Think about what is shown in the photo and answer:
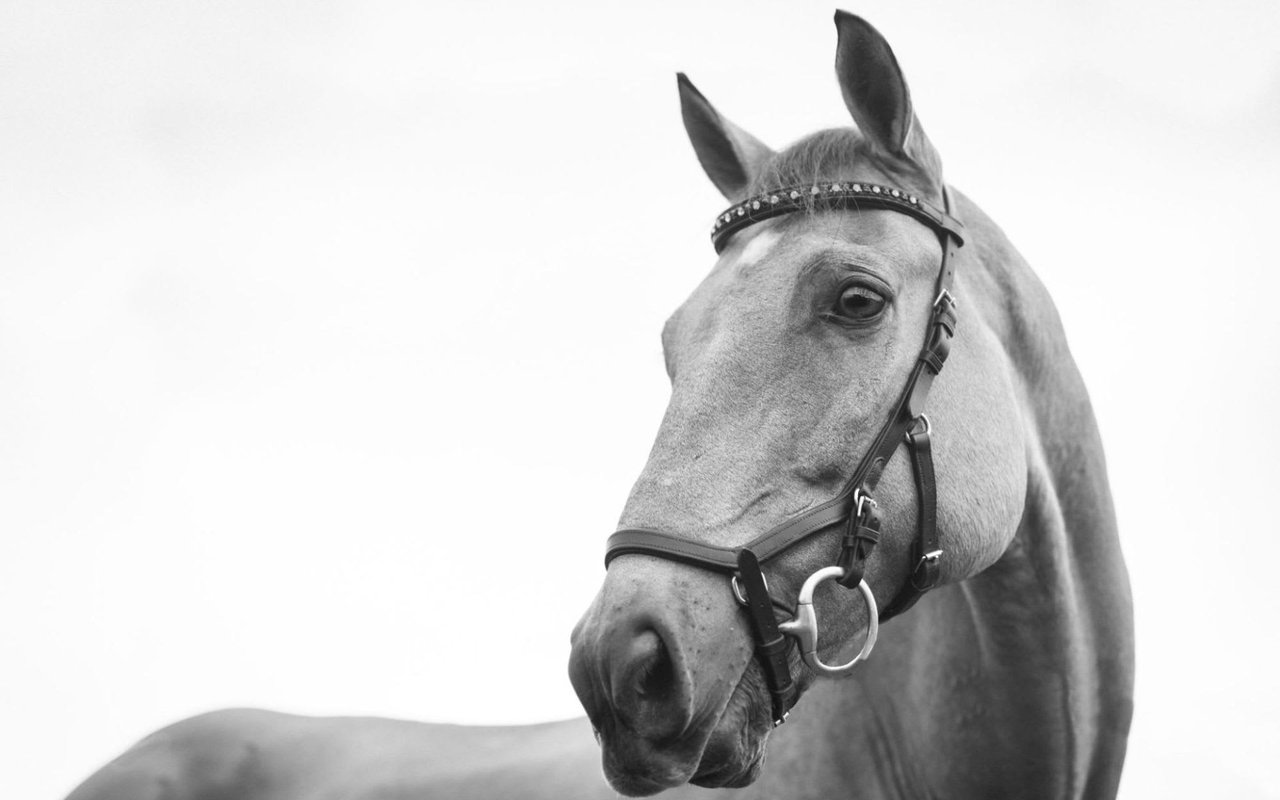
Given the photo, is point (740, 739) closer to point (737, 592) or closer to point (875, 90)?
point (737, 592)

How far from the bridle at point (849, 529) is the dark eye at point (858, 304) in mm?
170

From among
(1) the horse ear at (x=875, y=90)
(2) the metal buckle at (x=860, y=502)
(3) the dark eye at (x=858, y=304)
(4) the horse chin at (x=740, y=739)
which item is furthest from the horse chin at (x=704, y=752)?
(1) the horse ear at (x=875, y=90)

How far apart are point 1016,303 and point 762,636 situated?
4.70 ft

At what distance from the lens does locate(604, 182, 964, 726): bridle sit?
2.21 metres

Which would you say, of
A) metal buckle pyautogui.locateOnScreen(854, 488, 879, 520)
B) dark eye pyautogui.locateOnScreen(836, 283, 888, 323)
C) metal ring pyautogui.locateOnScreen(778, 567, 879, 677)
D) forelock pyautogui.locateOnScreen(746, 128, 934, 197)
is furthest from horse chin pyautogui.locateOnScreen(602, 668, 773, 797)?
forelock pyautogui.locateOnScreen(746, 128, 934, 197)

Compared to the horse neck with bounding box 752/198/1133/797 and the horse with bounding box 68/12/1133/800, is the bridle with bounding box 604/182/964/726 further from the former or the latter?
the horse neck with bounding box 752/198/1133/797

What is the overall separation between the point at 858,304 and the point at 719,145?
111 cm

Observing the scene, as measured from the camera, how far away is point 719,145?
350 centimetres

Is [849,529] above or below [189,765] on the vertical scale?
above

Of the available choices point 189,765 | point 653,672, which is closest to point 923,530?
point 653,672

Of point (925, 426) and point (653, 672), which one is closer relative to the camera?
point (653, 672)

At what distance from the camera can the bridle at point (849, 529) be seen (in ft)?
7.25

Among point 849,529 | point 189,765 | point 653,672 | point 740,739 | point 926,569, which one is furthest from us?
point 189,765

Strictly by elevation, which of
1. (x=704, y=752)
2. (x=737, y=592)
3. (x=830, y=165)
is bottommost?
(x=704, y=752)
